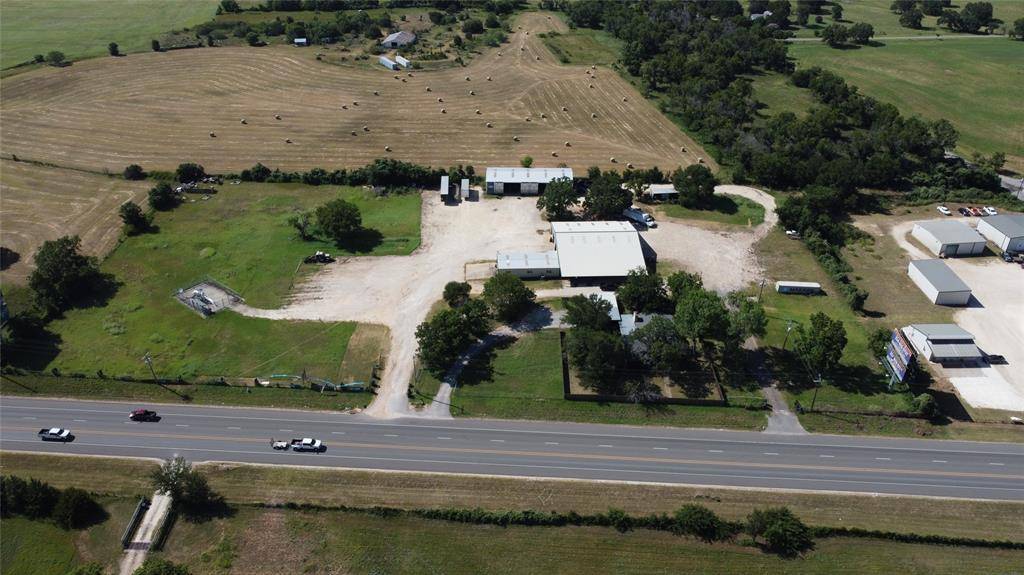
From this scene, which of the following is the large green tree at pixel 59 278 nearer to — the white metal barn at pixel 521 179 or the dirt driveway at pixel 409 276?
the dirt driveway at pixel 409 276

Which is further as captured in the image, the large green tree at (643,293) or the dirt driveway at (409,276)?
the large green tree at (643,293)

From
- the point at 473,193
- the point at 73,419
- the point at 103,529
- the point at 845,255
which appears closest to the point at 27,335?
the point at 73,419

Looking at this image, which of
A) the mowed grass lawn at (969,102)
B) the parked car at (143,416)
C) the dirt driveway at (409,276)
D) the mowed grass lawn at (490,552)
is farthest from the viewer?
the mowed grass lawn at (969,102)

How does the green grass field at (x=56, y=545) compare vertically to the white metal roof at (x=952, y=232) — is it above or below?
below

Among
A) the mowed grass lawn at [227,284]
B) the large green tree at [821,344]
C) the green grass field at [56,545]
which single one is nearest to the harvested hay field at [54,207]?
the mowed grass lawn at [227,284]

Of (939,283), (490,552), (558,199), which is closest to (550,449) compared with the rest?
(490,552)

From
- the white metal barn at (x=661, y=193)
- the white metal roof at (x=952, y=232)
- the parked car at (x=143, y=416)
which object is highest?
the white metal roof at (x=952, y=232)

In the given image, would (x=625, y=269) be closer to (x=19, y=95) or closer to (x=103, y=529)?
(x=103, y=529)
